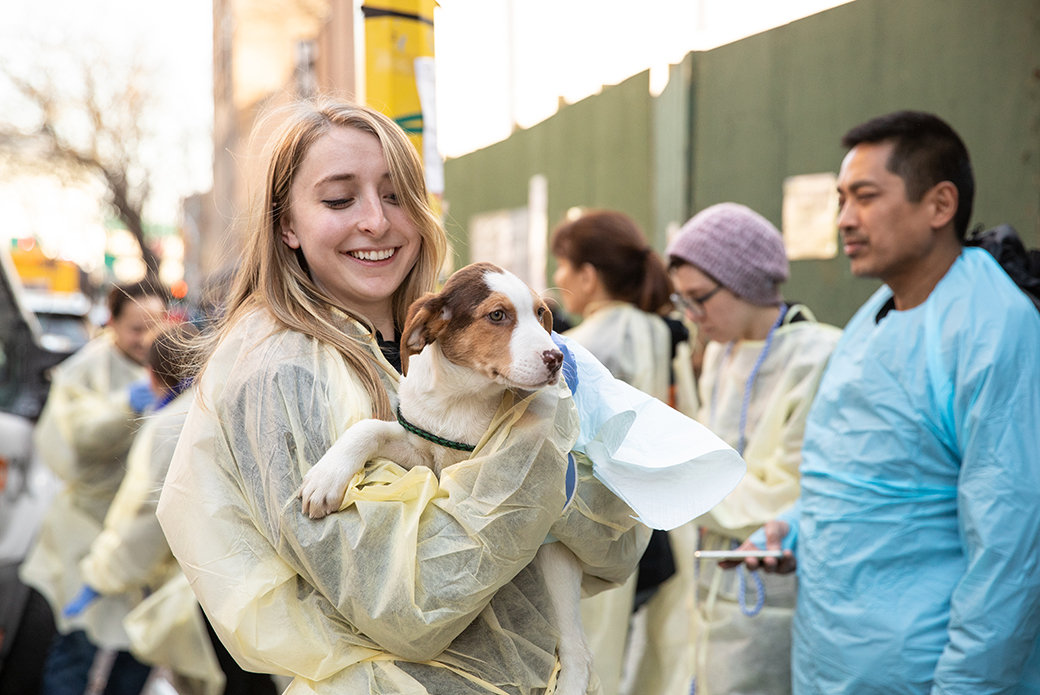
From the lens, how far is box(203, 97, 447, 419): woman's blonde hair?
6.57 feet

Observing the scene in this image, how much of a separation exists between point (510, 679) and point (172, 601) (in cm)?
290

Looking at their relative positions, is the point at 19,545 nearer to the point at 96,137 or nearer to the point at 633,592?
the point at 633,592

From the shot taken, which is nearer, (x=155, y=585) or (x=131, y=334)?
(x=155, y=585)

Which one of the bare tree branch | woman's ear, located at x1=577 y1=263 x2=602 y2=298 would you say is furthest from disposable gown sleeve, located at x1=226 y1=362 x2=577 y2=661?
the bare tree branch

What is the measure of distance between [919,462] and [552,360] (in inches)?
57.9

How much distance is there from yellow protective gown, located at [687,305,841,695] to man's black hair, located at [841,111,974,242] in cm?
87

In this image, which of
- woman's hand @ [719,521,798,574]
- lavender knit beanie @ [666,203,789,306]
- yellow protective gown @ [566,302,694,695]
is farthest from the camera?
yellow protective gown @ [566,302,694,695]

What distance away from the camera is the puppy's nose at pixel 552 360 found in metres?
1.80

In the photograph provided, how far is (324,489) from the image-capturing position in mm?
1750

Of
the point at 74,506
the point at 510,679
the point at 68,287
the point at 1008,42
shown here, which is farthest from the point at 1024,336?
the point at 68,287

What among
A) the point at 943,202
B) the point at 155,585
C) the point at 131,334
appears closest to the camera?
the point at 943,202

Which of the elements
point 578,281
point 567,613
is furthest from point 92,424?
point 567,613

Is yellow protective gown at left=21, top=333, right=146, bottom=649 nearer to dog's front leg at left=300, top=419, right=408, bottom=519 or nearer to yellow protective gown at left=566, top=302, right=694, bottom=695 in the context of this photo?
yellow protective gown at left=566, top=302, right=694, bottom=695

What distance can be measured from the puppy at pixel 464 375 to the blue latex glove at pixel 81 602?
11.4ft
